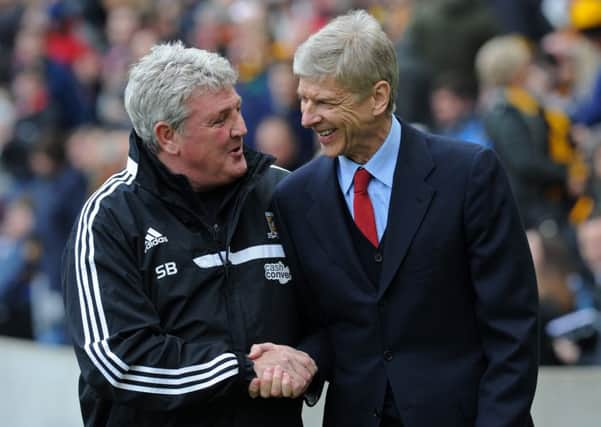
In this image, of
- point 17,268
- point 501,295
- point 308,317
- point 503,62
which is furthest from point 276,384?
point 17,268

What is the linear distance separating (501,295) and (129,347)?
1.24 m

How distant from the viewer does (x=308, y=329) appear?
469cm

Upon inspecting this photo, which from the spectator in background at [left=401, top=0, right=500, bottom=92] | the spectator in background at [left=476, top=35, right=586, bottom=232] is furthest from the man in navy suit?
the spectator in background at [left=401, top=0, right=500, bottom=92]

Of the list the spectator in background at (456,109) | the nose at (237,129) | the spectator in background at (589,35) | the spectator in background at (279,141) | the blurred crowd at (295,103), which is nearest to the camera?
the nose at (237,129)

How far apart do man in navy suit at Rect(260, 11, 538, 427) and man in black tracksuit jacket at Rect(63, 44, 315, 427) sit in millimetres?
240

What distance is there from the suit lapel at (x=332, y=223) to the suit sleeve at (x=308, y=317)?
13 centimetres

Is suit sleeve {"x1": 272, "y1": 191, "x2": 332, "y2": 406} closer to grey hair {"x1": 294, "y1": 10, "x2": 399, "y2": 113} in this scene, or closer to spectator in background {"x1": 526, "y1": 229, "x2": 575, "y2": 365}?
grey hair {"x1": 294, "y1": 10, "x2": 399, "y2": 113}

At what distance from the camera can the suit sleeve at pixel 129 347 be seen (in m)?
4.27

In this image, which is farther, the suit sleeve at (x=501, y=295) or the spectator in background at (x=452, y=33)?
the spectator in background at (x=452, y=33)

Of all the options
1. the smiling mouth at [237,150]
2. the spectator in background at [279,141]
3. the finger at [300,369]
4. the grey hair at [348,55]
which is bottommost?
the spectator in background at [279,141]

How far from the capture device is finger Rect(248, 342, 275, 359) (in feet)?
14.4

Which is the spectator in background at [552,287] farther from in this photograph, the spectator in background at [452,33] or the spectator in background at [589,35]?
the spectator in background at [452,33]

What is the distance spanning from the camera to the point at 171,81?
4.46 meters

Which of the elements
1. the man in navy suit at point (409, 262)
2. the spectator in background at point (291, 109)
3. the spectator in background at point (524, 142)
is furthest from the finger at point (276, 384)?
the spectator in background at point (291, 109)
